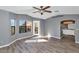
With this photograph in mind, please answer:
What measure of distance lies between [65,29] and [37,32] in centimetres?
335

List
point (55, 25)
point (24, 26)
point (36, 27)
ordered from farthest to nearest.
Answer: point (36, 27)
point (55, 25)
point (24, 26)

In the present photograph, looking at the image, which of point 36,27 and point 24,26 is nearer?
point 24,26

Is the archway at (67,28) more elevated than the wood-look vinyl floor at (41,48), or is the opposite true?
the archway at (67,28)

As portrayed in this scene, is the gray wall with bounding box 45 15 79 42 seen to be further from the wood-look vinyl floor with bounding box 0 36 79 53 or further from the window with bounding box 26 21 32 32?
the window with bounding box 26 21 32 32

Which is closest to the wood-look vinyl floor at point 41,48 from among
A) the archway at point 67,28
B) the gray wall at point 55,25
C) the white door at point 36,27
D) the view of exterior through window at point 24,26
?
the gray wall at point 55,25

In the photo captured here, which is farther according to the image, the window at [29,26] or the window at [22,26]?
the window at [29,26]

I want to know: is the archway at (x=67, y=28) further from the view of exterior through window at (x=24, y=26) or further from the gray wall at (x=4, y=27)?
the gray wall at (x=4, y=27)

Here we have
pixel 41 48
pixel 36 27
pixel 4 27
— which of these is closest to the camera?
pixel 41 48

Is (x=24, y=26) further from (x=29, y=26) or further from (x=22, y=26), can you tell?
(x=29, y=26)

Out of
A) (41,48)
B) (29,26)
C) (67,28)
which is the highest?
(29,26)

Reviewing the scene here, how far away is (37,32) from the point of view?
12977mm

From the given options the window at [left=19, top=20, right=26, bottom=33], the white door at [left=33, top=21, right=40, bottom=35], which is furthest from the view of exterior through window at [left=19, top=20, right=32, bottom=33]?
the white door at [left=33, top=21, right=40, bottom=35]

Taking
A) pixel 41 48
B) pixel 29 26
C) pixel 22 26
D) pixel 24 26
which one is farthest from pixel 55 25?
pixel 41 48
